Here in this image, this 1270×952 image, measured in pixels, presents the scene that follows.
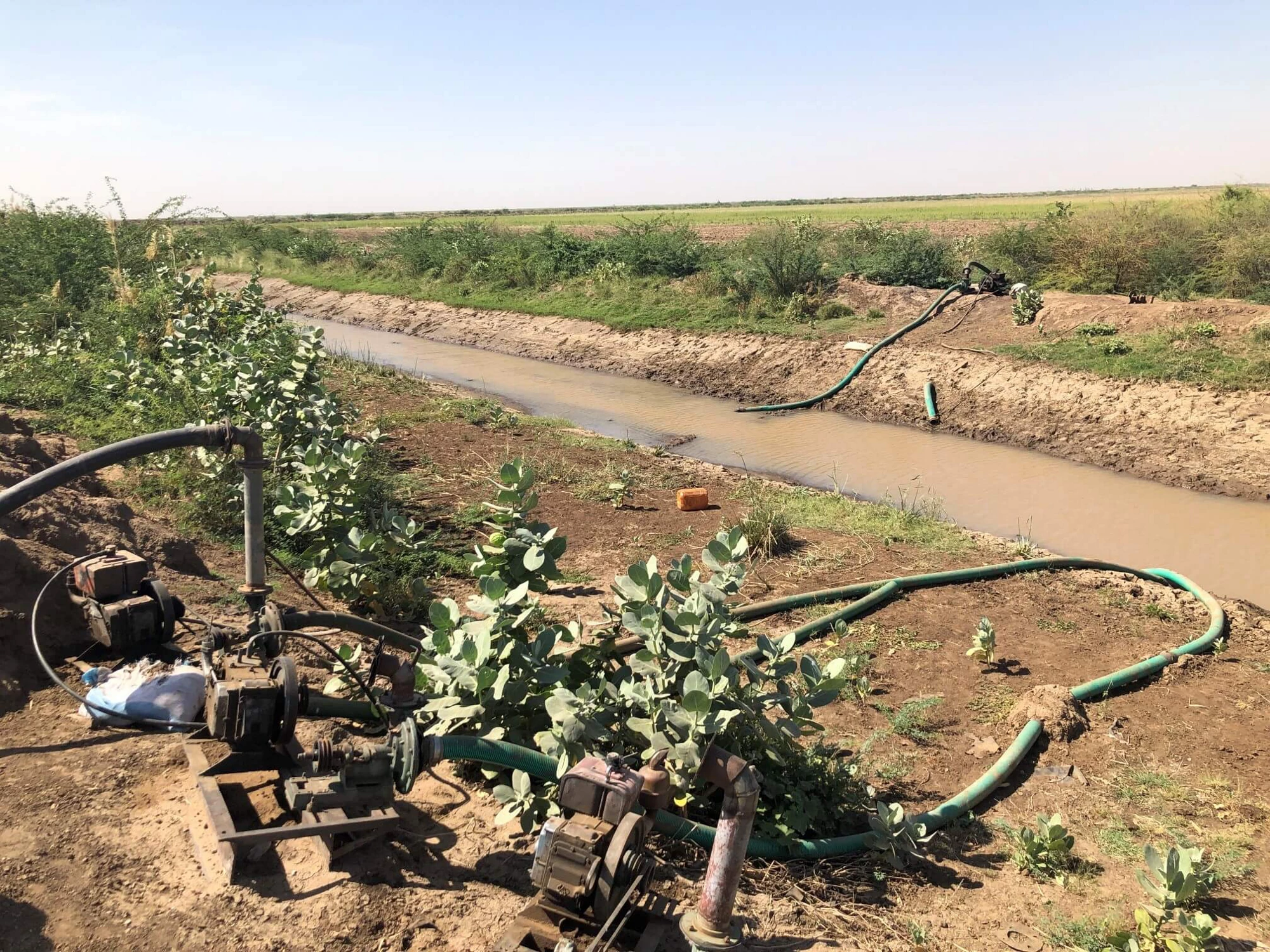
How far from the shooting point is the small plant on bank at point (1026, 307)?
15.4 m

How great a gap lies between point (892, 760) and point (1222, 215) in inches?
733

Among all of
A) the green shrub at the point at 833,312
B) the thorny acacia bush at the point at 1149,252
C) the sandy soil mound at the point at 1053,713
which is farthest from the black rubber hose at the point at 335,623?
the thorny acacia bush at the point at 1149,252

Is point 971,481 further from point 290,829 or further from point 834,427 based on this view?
point 290,829

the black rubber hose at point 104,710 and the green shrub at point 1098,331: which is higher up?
the green shrub at point 1098,331

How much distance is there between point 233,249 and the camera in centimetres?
3744

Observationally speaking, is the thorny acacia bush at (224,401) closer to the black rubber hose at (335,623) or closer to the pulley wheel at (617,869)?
the black rubber hose at (335,623)

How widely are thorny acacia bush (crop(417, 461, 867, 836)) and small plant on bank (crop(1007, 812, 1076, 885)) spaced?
698 mm

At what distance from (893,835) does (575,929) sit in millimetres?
1500

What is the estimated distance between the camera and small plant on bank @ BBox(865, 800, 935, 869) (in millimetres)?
3771

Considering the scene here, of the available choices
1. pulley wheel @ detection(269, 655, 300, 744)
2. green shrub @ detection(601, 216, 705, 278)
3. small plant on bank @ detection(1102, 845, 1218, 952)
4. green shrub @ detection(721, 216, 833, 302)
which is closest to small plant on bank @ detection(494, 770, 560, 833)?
pulley wheel @ detection(269, 655, 300, 744)

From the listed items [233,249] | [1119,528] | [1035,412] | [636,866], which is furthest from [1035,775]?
[233,249]

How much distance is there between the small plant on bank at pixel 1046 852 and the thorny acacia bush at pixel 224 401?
12.0ft

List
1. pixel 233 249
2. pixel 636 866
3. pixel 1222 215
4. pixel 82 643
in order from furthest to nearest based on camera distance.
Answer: pixel 233 249 → pixel 1222 215 → pixel 82 643 → pixel 636 866

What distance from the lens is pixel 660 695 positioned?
11.8 feet
